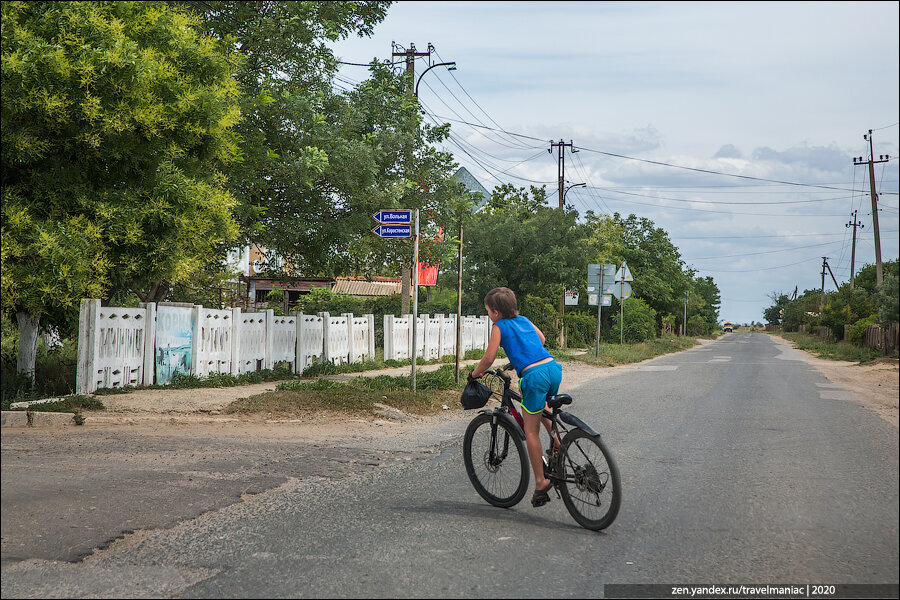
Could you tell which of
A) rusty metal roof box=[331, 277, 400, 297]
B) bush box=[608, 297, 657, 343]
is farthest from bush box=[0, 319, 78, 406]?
rusty metal roof box=[331, 277, 400, 297]

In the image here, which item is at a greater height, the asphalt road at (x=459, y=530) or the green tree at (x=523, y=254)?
the green tree at (x=523, y=254)

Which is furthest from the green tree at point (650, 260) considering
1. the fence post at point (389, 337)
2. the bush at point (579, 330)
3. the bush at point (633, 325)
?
the fence post at point (389, 337)

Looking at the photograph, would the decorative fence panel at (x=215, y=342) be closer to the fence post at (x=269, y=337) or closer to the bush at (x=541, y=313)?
the fence post at (x=269, y=337)

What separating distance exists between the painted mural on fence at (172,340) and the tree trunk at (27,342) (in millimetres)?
1836

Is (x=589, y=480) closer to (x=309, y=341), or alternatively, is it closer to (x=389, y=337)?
(x=309, y=341)

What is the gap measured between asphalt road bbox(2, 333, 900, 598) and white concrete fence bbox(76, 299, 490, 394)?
12.7ft

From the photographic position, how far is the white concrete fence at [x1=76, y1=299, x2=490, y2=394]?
12.0 m

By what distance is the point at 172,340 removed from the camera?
13805 mm

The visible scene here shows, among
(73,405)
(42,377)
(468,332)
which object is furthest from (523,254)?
(73,405)

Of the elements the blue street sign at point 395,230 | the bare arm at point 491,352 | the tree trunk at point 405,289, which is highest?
the blue street sign at point 395,230

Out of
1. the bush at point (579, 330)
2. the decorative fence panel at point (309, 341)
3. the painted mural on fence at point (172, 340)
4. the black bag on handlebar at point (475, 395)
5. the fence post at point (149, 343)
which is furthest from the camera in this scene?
the bush at point (579, 330)

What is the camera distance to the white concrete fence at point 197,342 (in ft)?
39.4

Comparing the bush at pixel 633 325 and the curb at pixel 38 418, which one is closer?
the curb at pixel 38 418

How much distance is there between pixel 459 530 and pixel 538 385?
1104 millimetres
